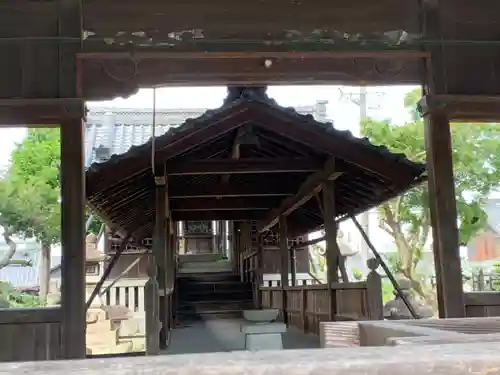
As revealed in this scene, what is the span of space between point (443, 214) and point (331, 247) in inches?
136

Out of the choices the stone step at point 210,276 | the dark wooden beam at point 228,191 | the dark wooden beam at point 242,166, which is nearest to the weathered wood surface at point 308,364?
the dark wooden beam at point 242,166

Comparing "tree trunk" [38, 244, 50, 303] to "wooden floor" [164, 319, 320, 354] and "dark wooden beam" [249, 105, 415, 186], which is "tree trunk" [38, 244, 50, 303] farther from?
"dark wooden beam" [249, 105, 415, 186]

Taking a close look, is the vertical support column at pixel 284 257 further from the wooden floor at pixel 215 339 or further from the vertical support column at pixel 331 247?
the vertical support column at pixel 331 247

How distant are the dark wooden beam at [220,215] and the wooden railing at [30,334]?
803 centimetres

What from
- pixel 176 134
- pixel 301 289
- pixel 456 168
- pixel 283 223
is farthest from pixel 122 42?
pixel 456 168

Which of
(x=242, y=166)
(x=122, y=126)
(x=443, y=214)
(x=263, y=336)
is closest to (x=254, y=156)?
(x=242, y=166)

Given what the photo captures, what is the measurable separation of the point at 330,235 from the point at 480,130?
6.70 m

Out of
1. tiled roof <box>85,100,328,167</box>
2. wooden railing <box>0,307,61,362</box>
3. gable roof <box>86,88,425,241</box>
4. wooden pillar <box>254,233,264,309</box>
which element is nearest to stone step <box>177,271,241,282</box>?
wooden pillar <box>254,233,264,309</box>

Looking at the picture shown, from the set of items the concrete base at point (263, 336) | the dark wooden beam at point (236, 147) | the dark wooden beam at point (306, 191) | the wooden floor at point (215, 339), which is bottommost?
the wooden floor at point (215, 339)

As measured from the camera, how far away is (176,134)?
7457 mm

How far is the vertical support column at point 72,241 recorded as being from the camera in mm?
4766

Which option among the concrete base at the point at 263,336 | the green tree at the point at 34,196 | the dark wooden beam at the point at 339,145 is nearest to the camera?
the concrete base at the point at 263,336

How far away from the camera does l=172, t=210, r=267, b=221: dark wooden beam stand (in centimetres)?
1332

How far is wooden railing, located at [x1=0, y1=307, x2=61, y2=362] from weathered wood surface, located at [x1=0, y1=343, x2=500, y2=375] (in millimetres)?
3898
